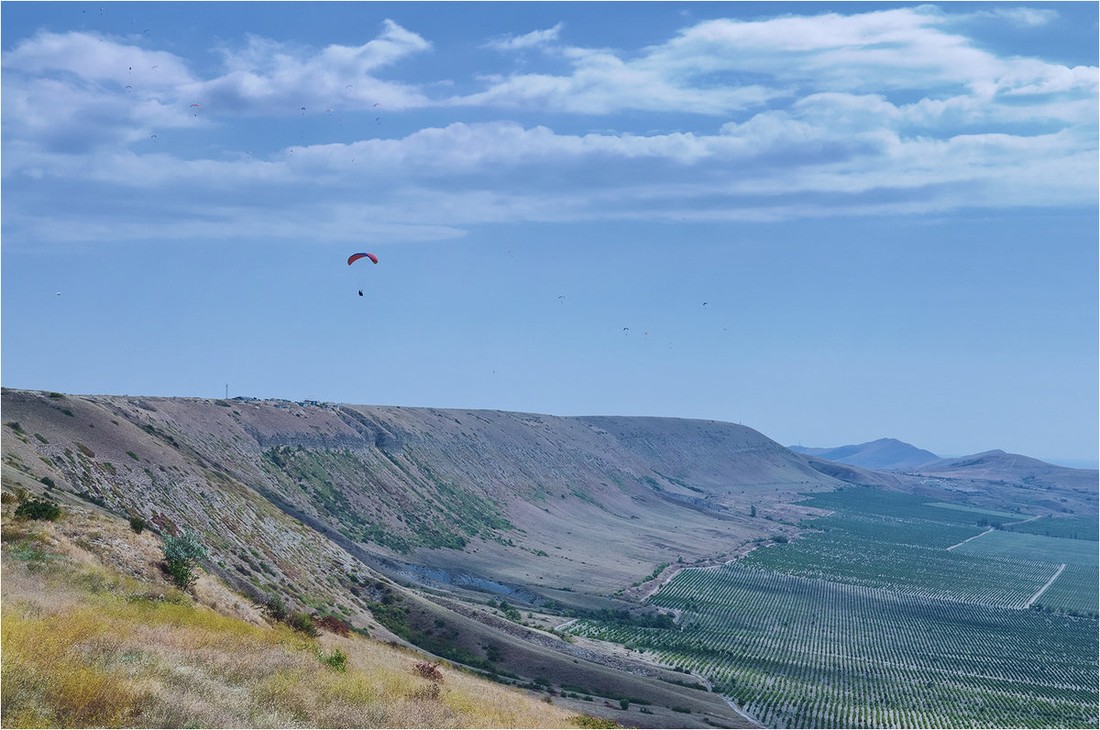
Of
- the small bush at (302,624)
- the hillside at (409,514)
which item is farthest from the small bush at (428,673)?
the hillside at (409,514)

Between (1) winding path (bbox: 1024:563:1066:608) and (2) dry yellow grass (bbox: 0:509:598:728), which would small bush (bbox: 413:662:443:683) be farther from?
(1) winding path (bbox: 1024:563:1066:608)

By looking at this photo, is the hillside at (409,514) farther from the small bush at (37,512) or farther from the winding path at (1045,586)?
the winding path at (1045,586)

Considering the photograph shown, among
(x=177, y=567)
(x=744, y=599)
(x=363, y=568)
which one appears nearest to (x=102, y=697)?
(x=177, y=567)

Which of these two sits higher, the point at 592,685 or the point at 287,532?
the point at 287,532

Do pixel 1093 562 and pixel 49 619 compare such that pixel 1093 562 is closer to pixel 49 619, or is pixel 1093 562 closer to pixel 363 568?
pixel 363 568

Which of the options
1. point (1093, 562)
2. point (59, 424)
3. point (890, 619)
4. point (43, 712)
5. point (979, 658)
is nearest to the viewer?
point (43, 712)

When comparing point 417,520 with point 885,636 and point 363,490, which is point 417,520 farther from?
point 885,636

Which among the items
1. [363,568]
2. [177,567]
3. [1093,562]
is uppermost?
[177,567]
